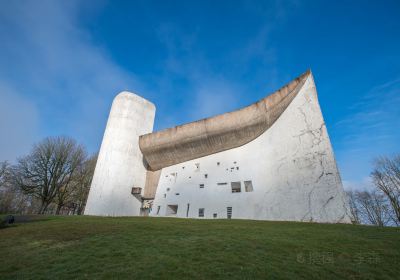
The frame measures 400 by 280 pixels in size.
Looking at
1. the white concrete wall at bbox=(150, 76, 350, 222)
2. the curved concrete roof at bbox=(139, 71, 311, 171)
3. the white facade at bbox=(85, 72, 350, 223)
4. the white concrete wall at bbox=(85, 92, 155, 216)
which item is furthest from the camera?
the white concrete wall at bbox=(85, 92, 155, 216)

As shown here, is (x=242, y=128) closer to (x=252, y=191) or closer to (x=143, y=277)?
(x=252, y=191)

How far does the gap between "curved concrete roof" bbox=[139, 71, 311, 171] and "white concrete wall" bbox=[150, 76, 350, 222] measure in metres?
0.76

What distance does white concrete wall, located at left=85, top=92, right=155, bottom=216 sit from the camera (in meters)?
24.9

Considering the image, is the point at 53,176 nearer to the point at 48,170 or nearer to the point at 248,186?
the point at 48,170

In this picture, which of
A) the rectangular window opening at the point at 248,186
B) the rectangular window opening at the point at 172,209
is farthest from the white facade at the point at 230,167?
the rectangular window opening at the point at 248,186

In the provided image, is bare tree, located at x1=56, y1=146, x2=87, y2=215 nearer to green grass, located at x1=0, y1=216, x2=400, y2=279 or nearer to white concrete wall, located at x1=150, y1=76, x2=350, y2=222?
white concrete wall, located at x1=150, y1=76, x2=350, y2=222

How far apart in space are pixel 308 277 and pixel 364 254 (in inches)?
122

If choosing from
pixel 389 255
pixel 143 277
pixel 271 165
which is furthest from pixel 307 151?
pixel 143 277

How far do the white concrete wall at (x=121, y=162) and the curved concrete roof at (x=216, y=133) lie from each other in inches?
69.9

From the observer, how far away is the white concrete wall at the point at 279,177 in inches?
615

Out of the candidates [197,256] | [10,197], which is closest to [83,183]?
[10,197]

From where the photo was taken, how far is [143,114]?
30750 mm

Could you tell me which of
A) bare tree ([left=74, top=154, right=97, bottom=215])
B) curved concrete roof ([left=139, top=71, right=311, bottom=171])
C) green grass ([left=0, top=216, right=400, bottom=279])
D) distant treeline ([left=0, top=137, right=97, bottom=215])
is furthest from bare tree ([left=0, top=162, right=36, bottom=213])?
green grass ([left=0, top=216, right=400, bottom=279])

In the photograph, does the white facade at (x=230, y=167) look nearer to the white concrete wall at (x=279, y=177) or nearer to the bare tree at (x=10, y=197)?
the white concrete wall at (x=279, y=177)
